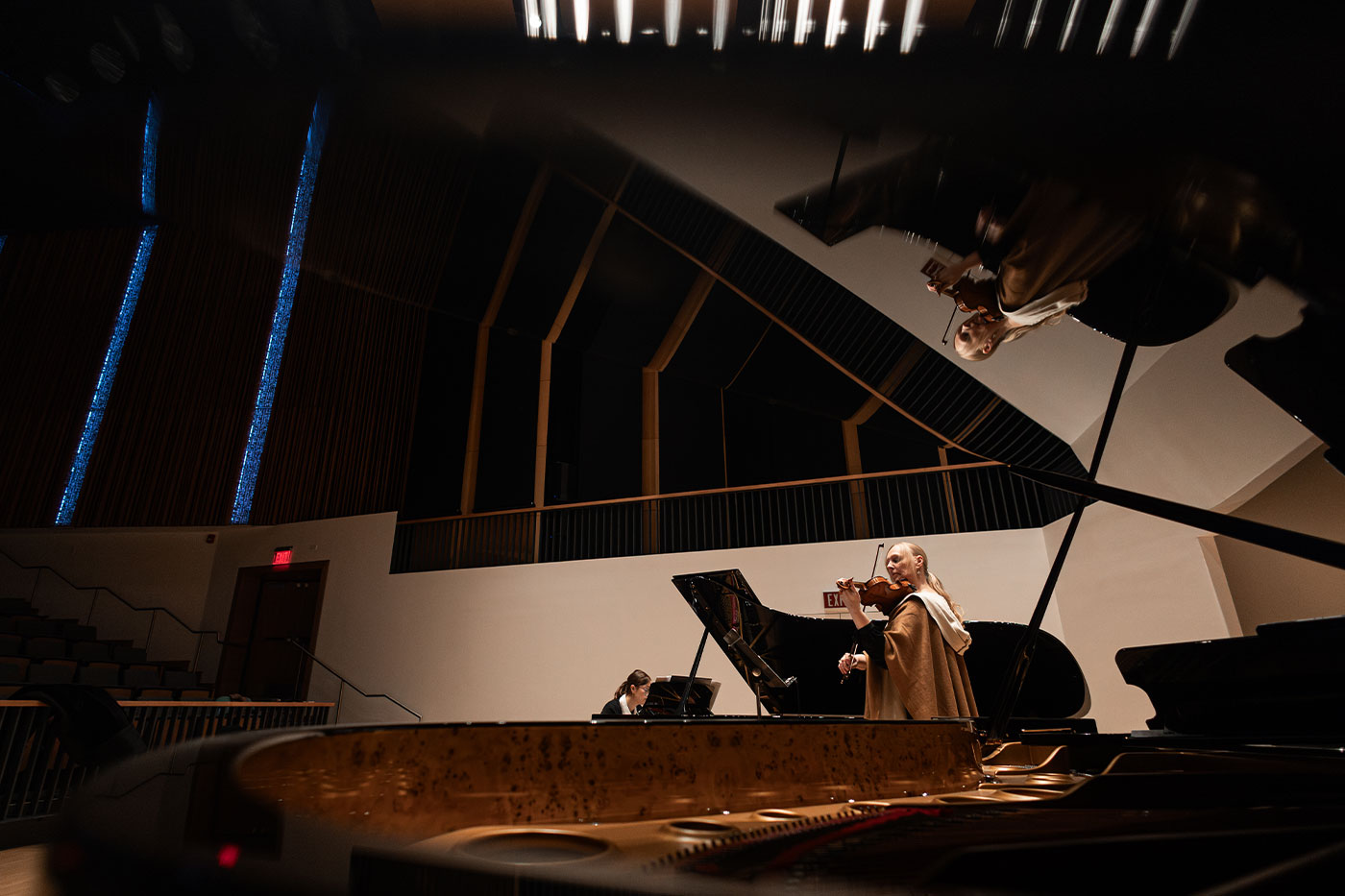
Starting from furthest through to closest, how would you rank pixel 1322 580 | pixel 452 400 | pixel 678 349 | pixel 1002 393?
pixel 452 400, pixel 678 349, pixel 1322 580, pixel 1002 393

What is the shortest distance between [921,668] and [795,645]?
45.7 inches

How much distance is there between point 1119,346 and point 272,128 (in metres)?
4.86

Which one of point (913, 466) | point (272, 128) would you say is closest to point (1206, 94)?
point (272, 128)

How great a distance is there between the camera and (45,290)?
980cm

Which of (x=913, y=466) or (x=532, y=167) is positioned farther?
(x=913, y=466)

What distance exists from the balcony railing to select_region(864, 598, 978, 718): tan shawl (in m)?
3.86

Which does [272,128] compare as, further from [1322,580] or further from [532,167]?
[1322,580]

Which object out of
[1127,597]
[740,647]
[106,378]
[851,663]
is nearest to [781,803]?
[851,663]

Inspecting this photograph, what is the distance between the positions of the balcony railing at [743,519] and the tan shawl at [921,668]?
3864 millimetres

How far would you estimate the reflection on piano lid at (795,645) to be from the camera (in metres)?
3.71

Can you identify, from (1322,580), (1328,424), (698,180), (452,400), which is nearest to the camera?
(1328,424)

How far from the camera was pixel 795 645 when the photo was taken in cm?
393

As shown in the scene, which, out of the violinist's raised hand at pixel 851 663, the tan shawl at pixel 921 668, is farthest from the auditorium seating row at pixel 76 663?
the tan shawl at pixel 921 668

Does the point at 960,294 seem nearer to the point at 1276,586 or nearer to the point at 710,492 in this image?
the point at 1276,586
